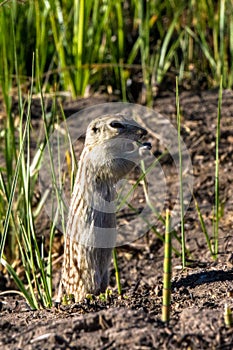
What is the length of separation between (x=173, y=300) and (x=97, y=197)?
0.74 m

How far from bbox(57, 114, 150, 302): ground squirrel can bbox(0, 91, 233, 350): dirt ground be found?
281 millimetres

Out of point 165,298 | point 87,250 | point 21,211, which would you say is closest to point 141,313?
point 165,298

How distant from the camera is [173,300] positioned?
4270 millimetres

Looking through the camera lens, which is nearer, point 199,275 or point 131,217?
point 199,275

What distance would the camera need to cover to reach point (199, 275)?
473cm

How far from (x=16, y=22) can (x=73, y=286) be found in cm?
333

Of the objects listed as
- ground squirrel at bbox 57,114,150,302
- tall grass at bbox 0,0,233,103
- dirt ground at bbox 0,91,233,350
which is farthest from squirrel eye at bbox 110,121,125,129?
tall grass at bbox 0,0,233,103

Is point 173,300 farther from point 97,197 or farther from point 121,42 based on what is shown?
point 121,42

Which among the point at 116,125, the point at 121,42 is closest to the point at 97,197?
the point at 116,125

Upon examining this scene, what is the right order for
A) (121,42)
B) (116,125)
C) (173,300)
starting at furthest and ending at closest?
(121,42) < (116,125) < (173,300)

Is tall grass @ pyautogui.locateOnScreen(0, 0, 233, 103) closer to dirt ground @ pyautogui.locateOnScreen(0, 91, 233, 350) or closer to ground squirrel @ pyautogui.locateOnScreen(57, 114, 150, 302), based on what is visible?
dirt ground @ pyautogui.locateOnScreen(0, 91, 233, 350)

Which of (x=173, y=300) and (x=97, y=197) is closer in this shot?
(x=173, y=300)

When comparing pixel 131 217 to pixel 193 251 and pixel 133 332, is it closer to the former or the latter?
pixel 193 251

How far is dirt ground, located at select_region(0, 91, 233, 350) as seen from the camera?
346cm
